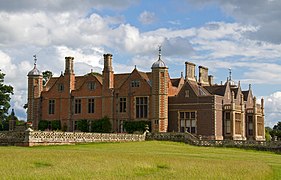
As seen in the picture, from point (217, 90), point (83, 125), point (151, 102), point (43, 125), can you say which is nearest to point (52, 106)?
point (43, 125)

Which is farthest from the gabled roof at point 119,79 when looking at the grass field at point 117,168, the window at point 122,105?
the grass field at point 117,168

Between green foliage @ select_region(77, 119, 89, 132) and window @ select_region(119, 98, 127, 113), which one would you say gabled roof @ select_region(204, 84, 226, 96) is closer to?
window @ select_region(119, 98, 127, 113)

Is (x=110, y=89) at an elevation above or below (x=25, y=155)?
above

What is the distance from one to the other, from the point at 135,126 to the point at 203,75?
1488 cm

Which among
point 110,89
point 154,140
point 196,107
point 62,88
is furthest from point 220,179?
point 62,88

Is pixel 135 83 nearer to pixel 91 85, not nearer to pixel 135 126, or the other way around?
pixel 135 126

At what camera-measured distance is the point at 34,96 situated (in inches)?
2534

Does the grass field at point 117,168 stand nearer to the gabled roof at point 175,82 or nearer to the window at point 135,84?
the window at point 135,84

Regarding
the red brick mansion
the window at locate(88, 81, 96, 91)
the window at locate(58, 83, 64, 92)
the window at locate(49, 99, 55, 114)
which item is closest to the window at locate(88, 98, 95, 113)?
the red brick mansion

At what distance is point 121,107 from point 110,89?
2.42 m

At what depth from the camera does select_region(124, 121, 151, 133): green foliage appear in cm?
5653

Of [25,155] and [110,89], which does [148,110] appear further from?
[25,155]

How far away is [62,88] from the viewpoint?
63.1 meters

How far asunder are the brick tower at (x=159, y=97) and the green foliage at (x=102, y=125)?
18.0 feet
